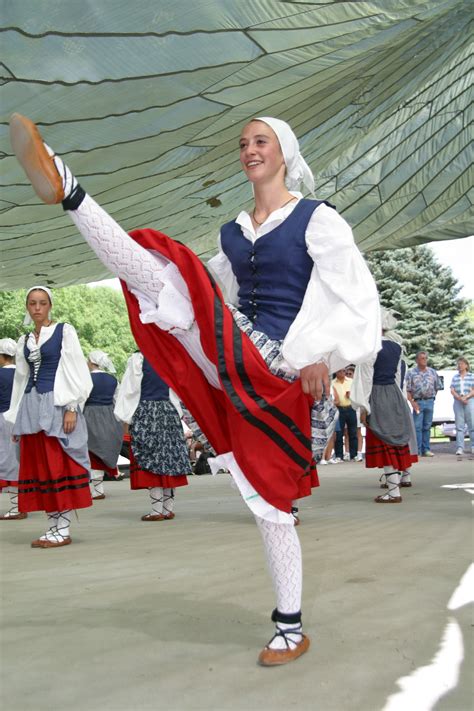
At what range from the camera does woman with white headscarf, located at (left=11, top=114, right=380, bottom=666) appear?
2.28m

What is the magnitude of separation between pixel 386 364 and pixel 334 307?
499 cm

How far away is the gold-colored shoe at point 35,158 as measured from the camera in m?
2.22

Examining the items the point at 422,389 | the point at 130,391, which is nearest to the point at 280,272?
the point at 130,391

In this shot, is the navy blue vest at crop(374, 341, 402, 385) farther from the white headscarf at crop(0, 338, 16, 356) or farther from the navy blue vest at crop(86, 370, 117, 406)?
the white headscarf at crop(0, 338, 16, 356)

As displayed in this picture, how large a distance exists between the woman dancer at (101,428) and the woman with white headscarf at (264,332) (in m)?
6.14

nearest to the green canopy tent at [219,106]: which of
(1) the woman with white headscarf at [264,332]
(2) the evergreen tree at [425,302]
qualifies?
(1) the woman with white headscarf at [264,332]

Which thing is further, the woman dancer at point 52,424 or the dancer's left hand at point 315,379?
the woman dancer at point 52,424

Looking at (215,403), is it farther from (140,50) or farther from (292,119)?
(292,119)

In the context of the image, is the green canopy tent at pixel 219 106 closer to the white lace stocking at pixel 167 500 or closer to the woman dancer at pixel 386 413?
the woman dancer at pixel 386 413

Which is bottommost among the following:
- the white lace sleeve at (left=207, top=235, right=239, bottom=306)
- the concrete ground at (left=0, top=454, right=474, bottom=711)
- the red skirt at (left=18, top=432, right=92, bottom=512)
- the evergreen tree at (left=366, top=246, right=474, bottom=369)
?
the concrete ground at (left=0, top=454, right=474, bottom=711)

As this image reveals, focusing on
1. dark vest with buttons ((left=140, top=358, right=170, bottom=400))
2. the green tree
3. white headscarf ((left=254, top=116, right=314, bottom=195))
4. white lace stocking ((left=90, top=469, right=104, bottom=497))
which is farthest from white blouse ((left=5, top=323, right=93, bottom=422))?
the green tree

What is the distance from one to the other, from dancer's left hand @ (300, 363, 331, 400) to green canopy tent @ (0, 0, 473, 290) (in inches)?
106

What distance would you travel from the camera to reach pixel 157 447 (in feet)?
20.8

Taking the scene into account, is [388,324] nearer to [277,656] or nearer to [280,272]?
[280,272]
